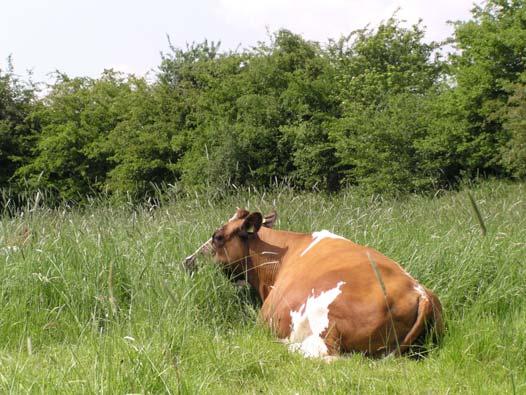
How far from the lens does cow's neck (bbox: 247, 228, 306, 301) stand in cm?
583

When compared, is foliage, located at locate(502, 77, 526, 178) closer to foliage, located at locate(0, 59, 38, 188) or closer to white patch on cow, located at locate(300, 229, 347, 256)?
white patch on cow, located at locate(300, 229, 347, 256)

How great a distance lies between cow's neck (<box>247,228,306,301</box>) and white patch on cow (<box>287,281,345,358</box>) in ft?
3.53

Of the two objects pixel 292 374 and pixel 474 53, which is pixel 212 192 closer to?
pixel 292 374

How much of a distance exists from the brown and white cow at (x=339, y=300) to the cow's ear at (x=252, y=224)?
0.01 meters

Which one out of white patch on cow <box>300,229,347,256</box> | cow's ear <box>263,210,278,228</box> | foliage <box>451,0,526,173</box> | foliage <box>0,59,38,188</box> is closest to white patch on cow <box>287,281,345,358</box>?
white patch on cow <box>300,229,347,256</box>

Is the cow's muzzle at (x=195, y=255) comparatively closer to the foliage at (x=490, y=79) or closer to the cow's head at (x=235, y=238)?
the cow's head at (x=235, y=238)

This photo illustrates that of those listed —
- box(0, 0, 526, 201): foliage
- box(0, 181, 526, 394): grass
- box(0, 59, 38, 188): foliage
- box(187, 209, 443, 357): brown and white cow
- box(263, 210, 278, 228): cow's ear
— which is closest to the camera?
box(0, 181, 526, 394): grass

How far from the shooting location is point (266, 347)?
4457mm

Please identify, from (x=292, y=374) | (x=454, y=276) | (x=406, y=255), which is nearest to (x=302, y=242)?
(x=406, y=255)

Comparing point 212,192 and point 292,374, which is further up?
point 212,192

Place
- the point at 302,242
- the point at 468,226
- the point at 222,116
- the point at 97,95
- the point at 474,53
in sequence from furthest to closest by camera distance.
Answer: the point at 97,95
the point at 222,116
the point at 474,53
the point at 468,226
the point at 302,242

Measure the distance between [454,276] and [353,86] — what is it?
65.7 feet

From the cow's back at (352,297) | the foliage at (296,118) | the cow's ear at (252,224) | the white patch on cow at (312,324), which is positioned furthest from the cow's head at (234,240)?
the foliage at (296,118)

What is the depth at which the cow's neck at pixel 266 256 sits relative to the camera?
583 cm
